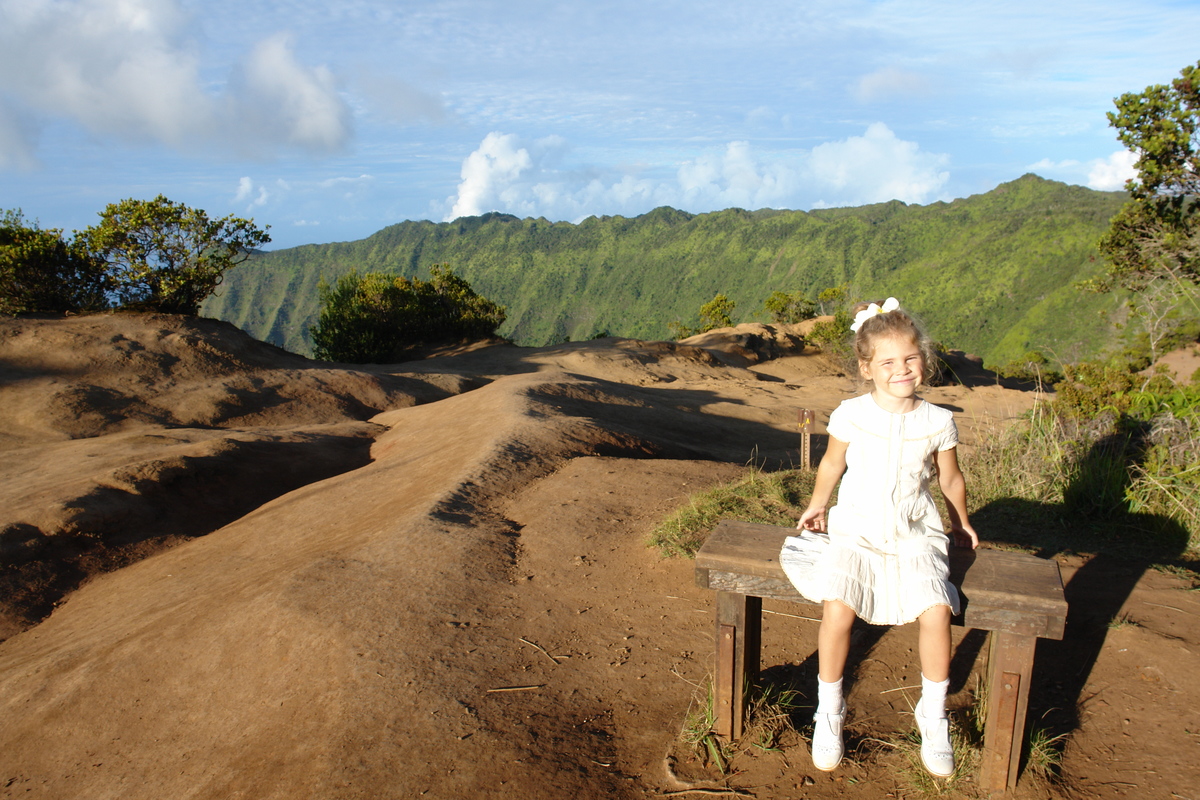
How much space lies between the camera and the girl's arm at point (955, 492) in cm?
249

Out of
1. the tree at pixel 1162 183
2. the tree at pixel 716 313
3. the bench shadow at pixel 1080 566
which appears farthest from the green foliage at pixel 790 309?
the bench shadow at pixel 1080 566

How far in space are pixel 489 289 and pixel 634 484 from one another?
343 feet

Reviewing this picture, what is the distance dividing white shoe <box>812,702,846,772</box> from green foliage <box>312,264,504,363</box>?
2085cm

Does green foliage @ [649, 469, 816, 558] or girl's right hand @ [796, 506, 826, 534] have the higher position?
girl's right hand @ [796, 506, 826, 534]

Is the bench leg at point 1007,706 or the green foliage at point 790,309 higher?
the green foliage at point 790,309

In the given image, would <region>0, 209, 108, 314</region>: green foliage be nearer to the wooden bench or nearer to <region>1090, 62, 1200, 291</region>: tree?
the wooden bench

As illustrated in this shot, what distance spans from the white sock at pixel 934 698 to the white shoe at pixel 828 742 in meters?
0.25

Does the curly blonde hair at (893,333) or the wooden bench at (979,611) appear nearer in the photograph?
the wooden bench at (979,611)

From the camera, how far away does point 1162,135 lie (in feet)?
36.3

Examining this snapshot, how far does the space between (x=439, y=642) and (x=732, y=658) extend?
1.42m

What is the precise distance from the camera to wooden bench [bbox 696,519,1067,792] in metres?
2.14

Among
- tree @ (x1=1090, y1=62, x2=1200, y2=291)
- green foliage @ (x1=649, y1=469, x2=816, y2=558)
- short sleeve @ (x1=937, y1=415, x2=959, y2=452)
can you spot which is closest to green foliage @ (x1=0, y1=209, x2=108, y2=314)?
green foliage @ (x1=649, y1=469, x2=816, y2=558)

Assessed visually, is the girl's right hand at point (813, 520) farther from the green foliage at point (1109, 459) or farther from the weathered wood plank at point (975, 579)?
the green foliage at point (1109, 459)

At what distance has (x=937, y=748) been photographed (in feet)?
7.35
